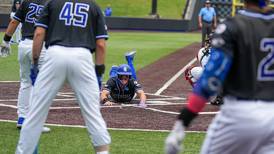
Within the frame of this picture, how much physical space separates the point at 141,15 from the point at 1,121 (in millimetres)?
43746

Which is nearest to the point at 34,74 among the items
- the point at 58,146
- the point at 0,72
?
the point at 58,146

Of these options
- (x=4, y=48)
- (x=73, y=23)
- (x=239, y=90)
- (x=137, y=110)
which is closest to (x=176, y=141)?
(x=239, y=90)

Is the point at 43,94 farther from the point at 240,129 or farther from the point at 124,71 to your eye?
the point at 124,71

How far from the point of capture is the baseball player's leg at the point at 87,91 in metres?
7.52

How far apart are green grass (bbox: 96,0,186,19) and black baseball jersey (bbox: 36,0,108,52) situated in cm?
4652

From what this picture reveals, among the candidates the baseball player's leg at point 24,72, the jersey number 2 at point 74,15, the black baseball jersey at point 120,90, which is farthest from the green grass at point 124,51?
the jersey number 2 at point 74,15

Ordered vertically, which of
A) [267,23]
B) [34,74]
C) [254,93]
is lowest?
[34,74]

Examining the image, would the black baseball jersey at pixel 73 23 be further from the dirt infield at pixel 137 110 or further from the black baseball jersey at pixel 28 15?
the dirt infield at pixel 137 110

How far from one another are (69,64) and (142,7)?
50011 millimetres

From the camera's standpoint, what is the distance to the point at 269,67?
5398 mm

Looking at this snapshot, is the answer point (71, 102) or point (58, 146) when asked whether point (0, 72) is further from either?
point (58, 146)

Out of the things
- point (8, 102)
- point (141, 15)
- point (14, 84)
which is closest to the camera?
point (8, 102)

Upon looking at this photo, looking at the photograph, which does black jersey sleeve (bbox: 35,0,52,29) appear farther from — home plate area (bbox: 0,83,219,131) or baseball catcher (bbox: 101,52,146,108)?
baseball catcher (bbox: 101,52,146,108)

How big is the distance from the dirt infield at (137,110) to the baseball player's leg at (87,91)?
3.51m
